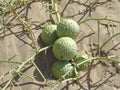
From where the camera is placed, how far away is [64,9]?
3.42m

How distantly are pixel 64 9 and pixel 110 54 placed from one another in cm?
64

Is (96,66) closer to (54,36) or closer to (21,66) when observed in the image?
(54,36)

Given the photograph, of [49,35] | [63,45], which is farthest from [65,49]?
[49,35]

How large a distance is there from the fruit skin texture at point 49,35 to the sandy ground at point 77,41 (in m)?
0.09

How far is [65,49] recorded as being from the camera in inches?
112

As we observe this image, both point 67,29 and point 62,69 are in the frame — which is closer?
point 62,69

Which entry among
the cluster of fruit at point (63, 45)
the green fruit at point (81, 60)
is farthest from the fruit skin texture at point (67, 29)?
the green fruit at point (81, 60)

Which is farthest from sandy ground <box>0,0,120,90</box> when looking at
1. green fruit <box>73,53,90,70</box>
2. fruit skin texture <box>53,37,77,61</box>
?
fruit skin texture <box>53,37,77,61</box>

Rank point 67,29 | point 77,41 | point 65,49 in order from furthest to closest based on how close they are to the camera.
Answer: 1. point 77,41
2. point 67,29
3. point 65,49

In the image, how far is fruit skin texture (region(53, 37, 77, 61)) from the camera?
285 cm

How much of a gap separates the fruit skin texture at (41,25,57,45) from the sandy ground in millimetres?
95

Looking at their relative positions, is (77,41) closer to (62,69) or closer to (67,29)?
(67,29)

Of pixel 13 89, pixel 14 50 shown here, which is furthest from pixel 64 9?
pixel 13 89

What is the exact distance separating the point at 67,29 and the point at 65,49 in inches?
7.6
